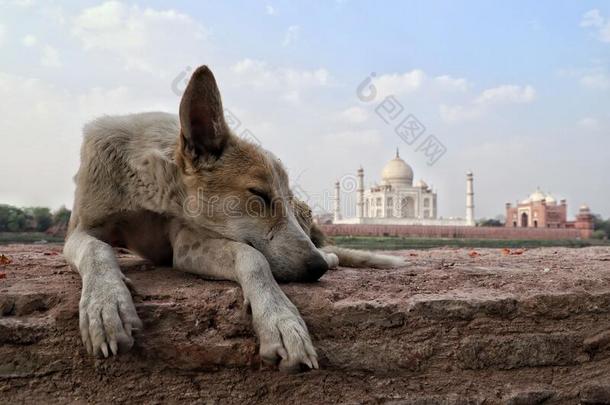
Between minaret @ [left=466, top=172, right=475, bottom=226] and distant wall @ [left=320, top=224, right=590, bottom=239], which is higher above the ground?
minaret @ [left=466, top=172, right=475, bottom=226]

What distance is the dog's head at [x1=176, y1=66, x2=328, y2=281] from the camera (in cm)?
229

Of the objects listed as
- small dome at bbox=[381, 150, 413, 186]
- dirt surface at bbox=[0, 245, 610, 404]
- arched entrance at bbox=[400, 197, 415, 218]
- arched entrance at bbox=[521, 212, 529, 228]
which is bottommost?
A: dirt surface at bbox=[0, 245, 610, 404]

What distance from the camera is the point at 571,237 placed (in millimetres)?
39250

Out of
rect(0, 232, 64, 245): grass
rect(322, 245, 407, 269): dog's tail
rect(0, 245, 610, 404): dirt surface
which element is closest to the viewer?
rect(0, 245, 610, 404): dirt surface

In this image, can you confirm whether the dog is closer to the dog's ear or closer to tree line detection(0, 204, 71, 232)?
the dog's ear

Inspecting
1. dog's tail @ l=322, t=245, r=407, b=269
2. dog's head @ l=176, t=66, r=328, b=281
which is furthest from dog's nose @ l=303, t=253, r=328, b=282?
dog's tail @ l=322, t=245, r=407, b=269

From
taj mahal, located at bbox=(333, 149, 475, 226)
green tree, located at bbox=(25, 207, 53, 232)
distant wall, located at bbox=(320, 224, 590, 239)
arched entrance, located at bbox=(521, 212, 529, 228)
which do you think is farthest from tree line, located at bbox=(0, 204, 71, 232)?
arched entrance, located at bbox=(521, 212, 529, 228)

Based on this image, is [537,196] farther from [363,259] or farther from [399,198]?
[363,259]

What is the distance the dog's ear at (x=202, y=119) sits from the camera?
2223 millimetres

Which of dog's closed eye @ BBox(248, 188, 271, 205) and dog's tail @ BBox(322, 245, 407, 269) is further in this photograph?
dog's tail @ BBox(322, 245, 407, 269)

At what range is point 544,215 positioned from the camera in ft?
152

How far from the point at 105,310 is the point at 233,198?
2.45ft

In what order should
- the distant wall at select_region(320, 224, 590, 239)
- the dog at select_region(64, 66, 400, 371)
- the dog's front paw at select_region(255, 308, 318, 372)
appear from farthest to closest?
1. the distant wall at select_region(320, 224, 590, 239)
2. the dog at select_region(64, 66, 400, 371)
3. the dog's front paw at select_region(255, 308, 318, 372)

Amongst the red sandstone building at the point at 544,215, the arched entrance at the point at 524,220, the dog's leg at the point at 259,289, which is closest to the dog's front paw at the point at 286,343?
the dog's leg at the point at 259,289
